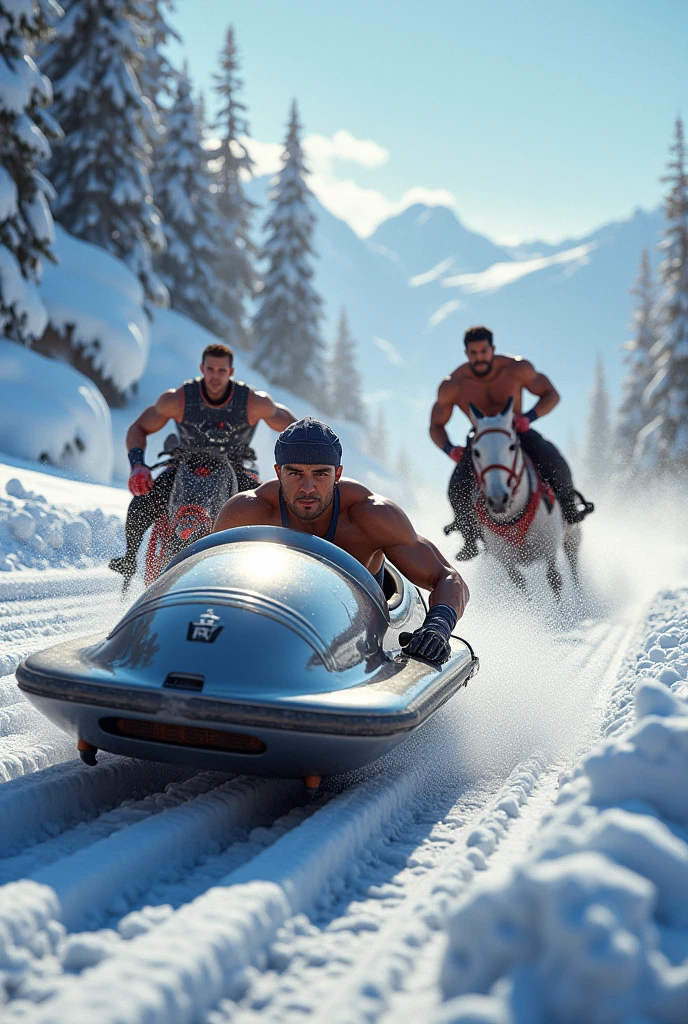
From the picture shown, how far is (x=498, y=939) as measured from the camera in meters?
1.68

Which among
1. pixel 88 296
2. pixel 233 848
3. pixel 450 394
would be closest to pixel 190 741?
pixel 233 848

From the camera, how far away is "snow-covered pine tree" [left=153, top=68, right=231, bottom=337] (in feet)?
89.2

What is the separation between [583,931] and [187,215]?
28.0m

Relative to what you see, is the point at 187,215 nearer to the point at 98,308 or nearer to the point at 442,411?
the point at 98,308

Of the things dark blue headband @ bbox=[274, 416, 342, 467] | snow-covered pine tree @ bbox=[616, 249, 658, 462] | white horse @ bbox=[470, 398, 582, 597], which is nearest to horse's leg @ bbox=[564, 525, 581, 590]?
white horse @ bbox=[470, 398, 582, 597]

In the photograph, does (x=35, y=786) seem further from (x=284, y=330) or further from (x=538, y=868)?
(x=284, y=330)

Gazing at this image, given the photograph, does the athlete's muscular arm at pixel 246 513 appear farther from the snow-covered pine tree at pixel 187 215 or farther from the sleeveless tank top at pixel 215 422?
the snow-covered pine tree at pixel 187 215

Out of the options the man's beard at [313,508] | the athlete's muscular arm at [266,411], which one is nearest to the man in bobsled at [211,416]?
the athlete's muscular arm at [266,411]

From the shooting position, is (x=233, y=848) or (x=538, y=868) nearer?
(x=538, y=868)

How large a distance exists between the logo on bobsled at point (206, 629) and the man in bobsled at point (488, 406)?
5.63m

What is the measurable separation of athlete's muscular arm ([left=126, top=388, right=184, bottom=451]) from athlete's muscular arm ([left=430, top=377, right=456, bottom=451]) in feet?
8.59

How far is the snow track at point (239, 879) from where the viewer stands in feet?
5.78

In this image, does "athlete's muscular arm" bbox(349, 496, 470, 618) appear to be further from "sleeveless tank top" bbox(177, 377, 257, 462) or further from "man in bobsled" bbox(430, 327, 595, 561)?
"man in bobsled" bbox(430, 327, 595, 561)

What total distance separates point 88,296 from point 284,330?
13.5 meters
